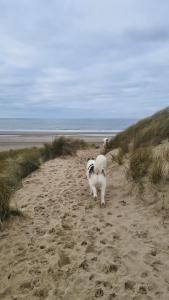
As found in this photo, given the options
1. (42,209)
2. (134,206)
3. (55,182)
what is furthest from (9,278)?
(55,182)

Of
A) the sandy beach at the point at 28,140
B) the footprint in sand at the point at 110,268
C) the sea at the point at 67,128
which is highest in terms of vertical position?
the sea at the point at 67,128

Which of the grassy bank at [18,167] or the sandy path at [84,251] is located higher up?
the grassy bank at [18,167]

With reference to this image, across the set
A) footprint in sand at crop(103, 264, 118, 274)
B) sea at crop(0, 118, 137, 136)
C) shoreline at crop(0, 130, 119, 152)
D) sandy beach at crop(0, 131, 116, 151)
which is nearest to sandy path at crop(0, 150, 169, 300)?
footprint in sand at crop(103, 264, 118, 274)

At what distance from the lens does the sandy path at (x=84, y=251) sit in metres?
3.36

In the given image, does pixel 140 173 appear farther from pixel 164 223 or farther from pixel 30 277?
pixel 30 277

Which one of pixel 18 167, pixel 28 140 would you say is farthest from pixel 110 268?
pixel 28 140

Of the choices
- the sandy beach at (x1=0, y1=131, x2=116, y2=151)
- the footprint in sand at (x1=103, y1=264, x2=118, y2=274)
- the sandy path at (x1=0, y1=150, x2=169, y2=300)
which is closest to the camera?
the sandy path at (x1=0, y1=150, x2=169, y2=300)

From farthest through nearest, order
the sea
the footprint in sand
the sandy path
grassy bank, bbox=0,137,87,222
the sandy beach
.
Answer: the sea, the sandy beach, grassy bank, bbox=0,137,87,222, the footprint in sand, the sandy path

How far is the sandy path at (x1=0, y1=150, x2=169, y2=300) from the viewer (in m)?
3.36

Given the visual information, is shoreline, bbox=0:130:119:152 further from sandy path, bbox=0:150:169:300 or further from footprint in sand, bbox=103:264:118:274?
footprint in sand, bbox=103:264:118:274

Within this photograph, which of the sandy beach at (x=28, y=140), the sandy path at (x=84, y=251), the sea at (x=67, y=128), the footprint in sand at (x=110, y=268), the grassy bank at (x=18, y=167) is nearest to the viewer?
the sandy path at (x=84, y=251)

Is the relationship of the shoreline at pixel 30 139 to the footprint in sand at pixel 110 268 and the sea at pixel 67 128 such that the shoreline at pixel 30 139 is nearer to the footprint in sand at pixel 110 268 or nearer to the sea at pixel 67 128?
the sea at pixel 67 128

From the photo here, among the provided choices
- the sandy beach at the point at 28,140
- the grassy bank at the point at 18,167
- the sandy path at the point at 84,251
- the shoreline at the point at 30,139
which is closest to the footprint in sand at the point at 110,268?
the sandy path at the point at 84,251

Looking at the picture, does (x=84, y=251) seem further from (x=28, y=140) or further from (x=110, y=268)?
(x=28, y=140)
